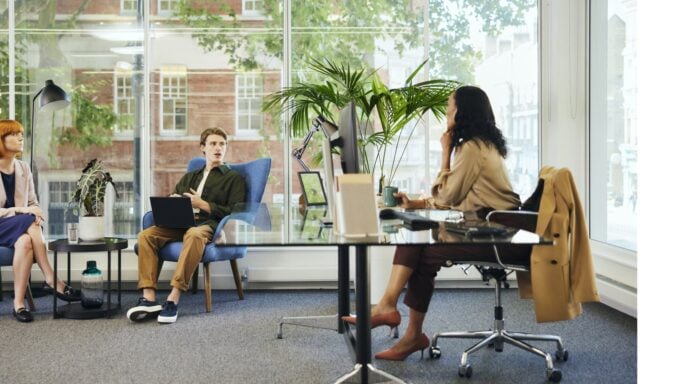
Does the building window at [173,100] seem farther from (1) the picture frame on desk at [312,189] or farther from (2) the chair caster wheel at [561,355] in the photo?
(2) the chair caster wheel at [561,355]

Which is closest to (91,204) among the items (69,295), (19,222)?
(19,222)

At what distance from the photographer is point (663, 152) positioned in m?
1.18

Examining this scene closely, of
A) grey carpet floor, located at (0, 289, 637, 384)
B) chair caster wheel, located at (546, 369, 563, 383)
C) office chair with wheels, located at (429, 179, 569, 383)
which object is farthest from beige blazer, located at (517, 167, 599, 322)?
grey carpet floor, located at (0, 289, 637, 384)

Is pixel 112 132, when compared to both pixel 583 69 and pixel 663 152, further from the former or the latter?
pixel 663 152

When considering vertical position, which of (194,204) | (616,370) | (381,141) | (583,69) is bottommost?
(616,370)

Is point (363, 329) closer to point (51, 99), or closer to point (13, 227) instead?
point (13, 227)

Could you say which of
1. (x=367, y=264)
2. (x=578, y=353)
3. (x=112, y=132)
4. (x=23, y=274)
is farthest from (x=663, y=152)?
(x=112, y=132)

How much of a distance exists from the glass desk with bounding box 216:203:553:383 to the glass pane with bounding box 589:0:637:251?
1.91 metres

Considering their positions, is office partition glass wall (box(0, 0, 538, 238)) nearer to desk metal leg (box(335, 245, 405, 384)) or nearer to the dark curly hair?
the dark curly hair

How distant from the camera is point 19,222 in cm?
487

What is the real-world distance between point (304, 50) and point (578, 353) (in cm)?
311

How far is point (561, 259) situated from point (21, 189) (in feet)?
11.4

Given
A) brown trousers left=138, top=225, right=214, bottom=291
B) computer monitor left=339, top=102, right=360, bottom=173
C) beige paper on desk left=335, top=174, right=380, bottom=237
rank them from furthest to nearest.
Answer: brown trousers left=138, top=225, right=214, bottom=291 < computer monitor left=339, top=102, right=360, bottom=173 < beige paper on desk left=335, top=174, right=380, bottom=237

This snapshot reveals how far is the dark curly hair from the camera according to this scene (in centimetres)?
371
